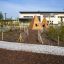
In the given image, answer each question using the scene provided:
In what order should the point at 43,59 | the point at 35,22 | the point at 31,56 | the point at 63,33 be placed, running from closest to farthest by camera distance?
the point at 43,59 → the point at 31,56 → the point at 63,33 → the point at 35,22

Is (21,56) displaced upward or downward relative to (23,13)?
downward

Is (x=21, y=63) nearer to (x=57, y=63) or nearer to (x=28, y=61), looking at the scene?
(x=28, y=61)

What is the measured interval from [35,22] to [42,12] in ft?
190

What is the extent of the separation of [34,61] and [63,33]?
1365 cm

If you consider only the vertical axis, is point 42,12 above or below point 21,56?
above

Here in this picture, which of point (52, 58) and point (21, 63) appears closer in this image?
point (21, 63)

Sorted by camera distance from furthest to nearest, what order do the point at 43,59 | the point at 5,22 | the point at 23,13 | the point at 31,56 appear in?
the point at 23,13 < the point at 5,22 < the point at 31,56 < the point at 43,59

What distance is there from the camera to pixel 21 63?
10844mm

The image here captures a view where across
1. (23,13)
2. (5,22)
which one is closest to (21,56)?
(5,22)

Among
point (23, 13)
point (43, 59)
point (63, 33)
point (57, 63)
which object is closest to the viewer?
point (57, 63)

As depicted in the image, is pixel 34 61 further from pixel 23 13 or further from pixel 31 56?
pixel 23 13

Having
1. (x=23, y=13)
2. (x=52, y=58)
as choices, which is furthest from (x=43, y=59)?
(x=23, y=13)

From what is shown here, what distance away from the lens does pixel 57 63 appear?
10.5 metres

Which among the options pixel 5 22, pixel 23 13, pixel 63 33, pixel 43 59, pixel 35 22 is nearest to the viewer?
pixel 43 59
